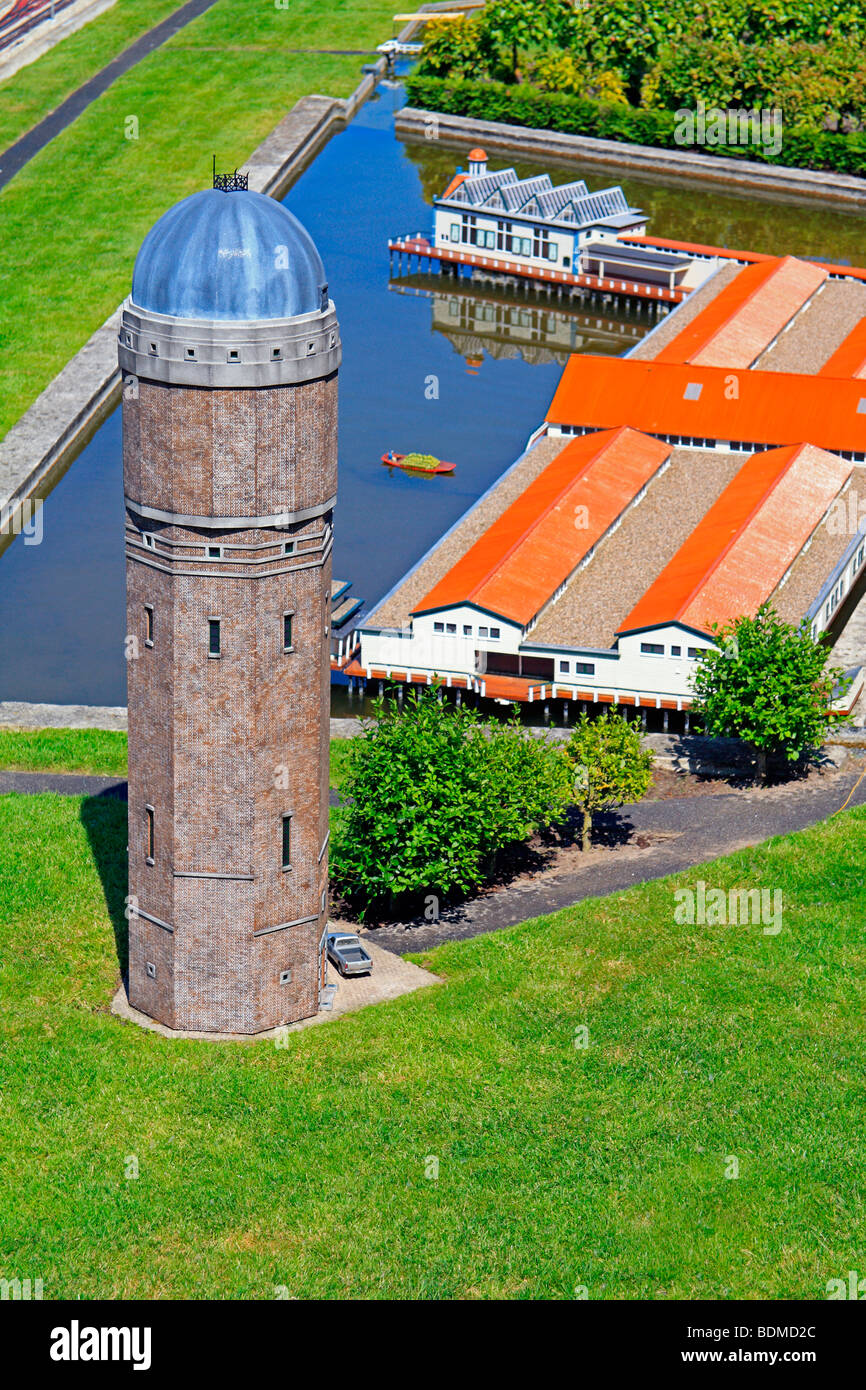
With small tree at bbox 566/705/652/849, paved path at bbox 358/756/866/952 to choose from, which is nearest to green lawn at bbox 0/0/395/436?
small tree at bbox 566/705/652/849

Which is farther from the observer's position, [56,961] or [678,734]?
[678,734]

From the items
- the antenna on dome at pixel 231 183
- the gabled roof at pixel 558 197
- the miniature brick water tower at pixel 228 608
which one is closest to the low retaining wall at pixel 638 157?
the gabled roof at pixel 558 197

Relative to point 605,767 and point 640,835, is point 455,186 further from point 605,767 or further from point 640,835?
point 605,767

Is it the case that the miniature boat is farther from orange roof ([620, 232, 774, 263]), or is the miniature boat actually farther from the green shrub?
the green shrub

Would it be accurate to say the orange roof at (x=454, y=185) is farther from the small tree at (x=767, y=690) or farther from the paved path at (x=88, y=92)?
the small tree at (x=767, y=690)

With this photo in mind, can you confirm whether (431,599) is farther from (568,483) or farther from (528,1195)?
(528,1195)

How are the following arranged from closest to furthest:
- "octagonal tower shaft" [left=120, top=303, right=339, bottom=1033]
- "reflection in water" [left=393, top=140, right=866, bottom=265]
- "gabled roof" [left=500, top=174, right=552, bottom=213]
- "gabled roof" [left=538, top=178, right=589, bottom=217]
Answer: "octagonal tower shaft" [left=120, top=303, right=339, bottom=1033], "gabled roof" [left=538, top=178, right=589, bottom=217], "gabled roof" [left=500, top=174, right=552, bottom=213], "reflection in water" [left=393, top=140, right=866, bottom=265]
